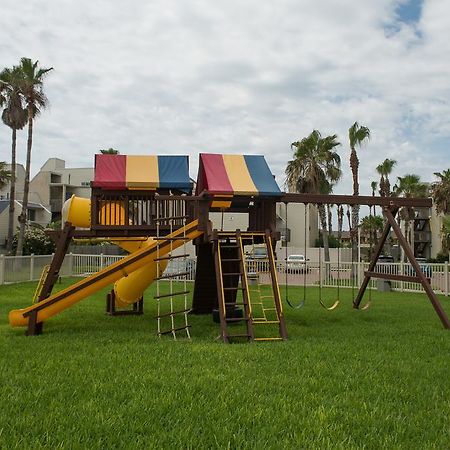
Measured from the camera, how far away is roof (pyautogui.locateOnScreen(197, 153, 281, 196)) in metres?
9.38

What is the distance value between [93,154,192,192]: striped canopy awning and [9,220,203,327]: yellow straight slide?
1101 millimetres

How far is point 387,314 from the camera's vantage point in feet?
40.7

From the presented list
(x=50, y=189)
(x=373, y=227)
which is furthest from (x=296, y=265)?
(x=50, y=189)

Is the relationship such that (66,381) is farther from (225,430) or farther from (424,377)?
(424,377)

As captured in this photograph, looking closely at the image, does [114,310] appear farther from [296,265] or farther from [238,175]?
[296,265]

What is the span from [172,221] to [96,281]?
213 cm

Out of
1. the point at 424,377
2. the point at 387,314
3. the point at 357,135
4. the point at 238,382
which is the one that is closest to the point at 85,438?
the point at 238,382

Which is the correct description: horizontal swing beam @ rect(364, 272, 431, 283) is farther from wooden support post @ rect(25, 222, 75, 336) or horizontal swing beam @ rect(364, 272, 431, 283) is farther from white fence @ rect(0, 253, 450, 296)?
wooden support post @ rect(25, 222, 75, 336)

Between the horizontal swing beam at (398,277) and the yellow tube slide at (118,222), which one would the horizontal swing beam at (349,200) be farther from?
the yellow tube slide at (118,222)

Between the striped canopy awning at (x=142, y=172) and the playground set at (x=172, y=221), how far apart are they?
0.02 meters

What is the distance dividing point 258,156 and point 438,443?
748 cm

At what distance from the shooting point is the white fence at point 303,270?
19.3 metres

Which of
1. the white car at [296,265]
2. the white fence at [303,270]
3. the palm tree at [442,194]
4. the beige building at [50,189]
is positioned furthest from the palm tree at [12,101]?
the palm tree at [442,194]

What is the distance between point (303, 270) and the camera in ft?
63.2
